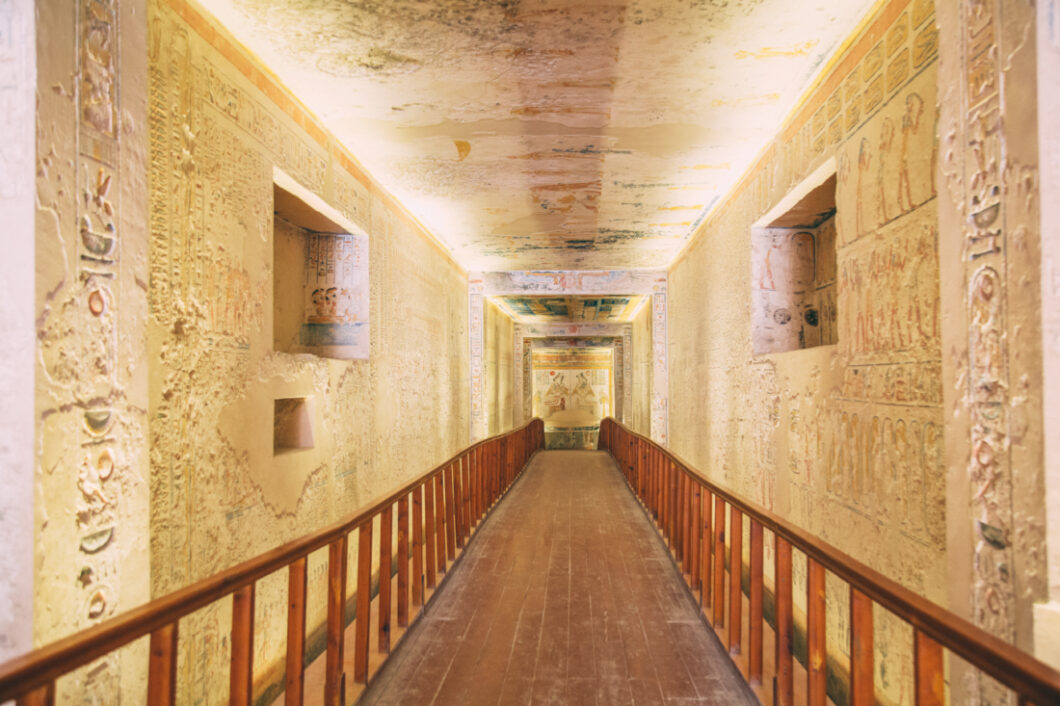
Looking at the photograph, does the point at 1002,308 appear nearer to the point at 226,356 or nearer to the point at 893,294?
the point at 893,294

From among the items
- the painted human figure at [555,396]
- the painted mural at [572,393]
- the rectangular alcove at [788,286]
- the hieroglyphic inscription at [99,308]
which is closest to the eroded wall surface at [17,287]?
the hieroglyphic inscription at [99,308]

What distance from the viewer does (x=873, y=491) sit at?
8.38 ft

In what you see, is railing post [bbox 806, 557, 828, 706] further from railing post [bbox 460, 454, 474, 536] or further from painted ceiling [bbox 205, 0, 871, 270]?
railing post [bbox 460, 454, 474, 536]

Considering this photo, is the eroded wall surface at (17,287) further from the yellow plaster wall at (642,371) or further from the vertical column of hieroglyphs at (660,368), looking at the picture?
the yellow plaster wall at (642,371)

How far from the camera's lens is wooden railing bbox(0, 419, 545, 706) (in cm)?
104

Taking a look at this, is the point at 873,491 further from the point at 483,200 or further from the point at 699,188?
the point at 483,200

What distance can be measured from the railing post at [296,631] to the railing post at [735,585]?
1809 millimetres

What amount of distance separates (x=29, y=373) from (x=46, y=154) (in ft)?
2.15

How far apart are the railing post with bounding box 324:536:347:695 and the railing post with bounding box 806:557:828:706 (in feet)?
5.39

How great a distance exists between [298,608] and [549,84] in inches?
114

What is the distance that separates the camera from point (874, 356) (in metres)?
2.55

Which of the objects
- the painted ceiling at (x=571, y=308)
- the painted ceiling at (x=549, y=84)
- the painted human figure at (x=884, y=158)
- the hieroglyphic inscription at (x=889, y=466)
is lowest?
the hieroglyphic inscription at (x=889, y=466)

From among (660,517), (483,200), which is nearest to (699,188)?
(483,200)

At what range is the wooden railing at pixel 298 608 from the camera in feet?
3.41
